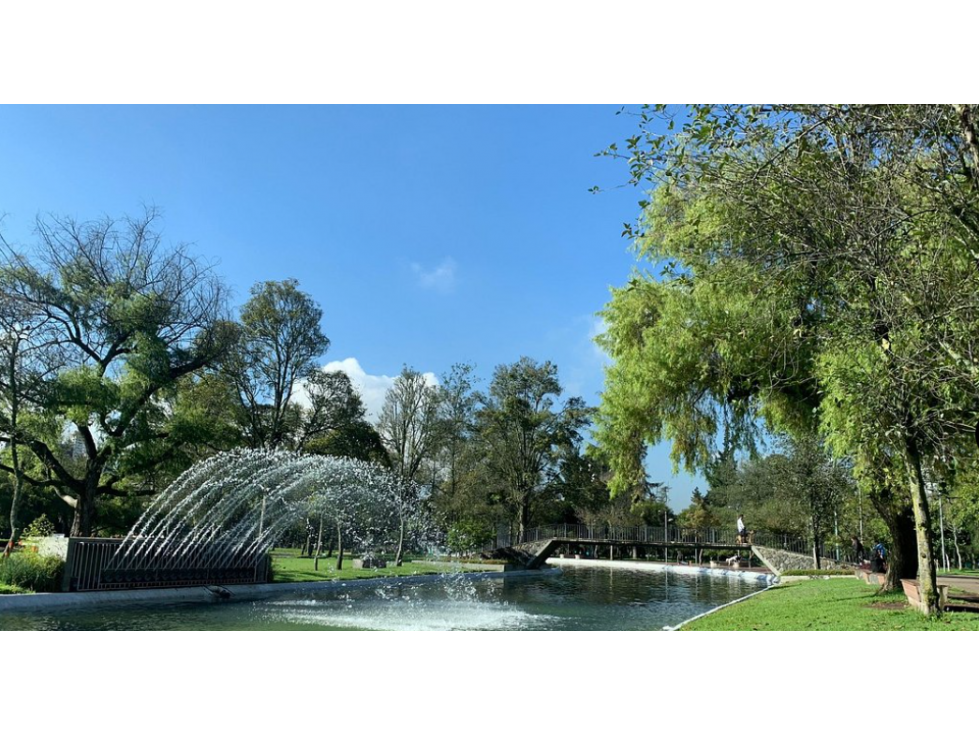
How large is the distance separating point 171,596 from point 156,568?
2.35ft

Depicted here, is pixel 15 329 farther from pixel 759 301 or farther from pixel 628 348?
pixel 759 301

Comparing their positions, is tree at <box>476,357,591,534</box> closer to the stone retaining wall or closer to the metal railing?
the stone retaining wall

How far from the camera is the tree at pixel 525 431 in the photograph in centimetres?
3822

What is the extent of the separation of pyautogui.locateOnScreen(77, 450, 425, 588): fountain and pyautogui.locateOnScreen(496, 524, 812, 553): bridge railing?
9.99 metres

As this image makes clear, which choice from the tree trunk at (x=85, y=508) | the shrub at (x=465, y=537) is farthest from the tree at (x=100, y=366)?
the shrub at (x=465, y=537)

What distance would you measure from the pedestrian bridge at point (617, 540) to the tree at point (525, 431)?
2.56 m

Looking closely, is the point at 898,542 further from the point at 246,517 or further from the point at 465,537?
the point at 465,537

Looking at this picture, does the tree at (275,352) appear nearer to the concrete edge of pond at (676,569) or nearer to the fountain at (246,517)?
the fountain at (246,517)
